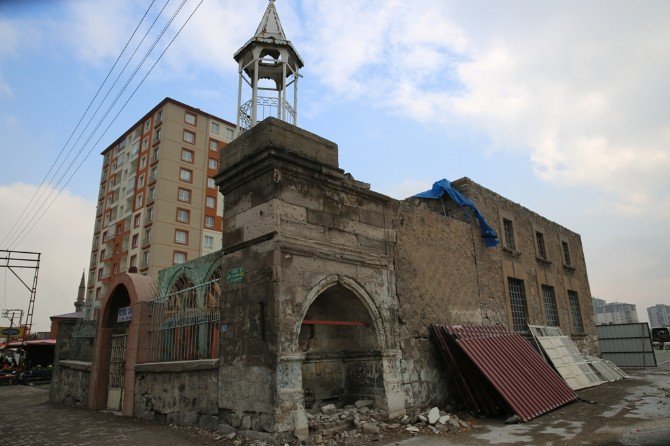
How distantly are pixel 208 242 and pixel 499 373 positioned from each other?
3667 centimetres

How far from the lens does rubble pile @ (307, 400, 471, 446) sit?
6000 mm

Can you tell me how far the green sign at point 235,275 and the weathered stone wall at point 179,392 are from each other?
49.2 inches

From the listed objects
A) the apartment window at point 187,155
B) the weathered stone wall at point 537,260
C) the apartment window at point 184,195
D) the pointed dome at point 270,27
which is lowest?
the weathered stone wall at point 537,260

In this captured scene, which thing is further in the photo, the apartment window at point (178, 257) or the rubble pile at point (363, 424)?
the apartment window at point (178, 257)

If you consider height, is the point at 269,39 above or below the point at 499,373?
above

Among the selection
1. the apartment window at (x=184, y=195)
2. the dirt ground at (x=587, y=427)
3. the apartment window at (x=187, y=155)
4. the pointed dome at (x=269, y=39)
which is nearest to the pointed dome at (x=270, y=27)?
the pointed dome at (x=269, y=39)

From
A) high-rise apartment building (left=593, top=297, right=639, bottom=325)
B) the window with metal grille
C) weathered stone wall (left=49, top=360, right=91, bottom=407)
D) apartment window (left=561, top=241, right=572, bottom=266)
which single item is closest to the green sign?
weathered stone wall (left=49, top=360, right=91, bottom=407)

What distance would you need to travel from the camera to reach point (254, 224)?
21.9ft

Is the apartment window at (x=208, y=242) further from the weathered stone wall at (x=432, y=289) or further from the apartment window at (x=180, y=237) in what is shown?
the weathered stone wall at (x=432, y=289)

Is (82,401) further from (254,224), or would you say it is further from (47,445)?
(254,224)

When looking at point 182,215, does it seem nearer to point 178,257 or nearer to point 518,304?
point 178,257

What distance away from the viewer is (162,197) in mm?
39344

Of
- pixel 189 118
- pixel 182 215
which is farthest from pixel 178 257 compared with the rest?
pixel 189 118

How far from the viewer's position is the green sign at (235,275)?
6.68m
